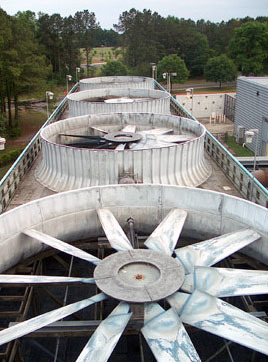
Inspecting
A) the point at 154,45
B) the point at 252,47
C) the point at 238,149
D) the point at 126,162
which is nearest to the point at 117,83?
the point at 238,149

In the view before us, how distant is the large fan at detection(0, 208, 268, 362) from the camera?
6625 mm

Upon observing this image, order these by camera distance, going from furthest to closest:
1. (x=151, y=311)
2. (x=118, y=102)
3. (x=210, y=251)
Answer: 1. (x=118, y=102)
2. (x=210, y=251)
3. (x=151, y=311)

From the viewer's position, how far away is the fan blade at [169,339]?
636 centimetres

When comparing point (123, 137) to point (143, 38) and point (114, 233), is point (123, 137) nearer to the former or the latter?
point (114, 233)

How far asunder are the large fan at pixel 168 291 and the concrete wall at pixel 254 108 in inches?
1277

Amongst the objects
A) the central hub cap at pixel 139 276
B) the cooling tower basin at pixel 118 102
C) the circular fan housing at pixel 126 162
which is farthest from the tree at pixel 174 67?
the central hub cap at pixel 139 276

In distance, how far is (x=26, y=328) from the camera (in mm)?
6750

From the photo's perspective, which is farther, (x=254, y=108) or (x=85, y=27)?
(x=85, y=27)

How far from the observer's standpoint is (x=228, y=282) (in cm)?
801

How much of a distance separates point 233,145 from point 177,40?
54070 mm

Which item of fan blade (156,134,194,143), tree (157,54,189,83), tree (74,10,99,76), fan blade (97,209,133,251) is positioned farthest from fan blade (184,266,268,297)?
tree (74,10,99,76)

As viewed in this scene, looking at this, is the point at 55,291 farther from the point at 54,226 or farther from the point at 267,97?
the point at 267,97

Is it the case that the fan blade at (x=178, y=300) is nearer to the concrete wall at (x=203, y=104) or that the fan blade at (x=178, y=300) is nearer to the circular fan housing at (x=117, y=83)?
the circular fan housing at (x=117, y=83)

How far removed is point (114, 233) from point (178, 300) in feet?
9.24
